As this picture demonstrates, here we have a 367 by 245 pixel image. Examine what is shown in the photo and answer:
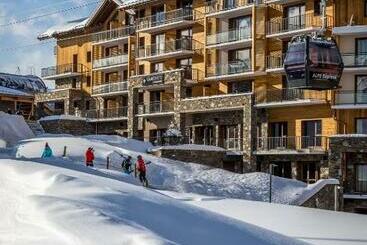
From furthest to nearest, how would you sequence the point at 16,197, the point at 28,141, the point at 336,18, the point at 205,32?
1. the point at 205,32
2. the point at 336,18
3. the point at 28,141
4. the point at 16,197

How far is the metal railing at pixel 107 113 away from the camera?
176 feet

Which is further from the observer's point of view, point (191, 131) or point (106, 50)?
point (106, 50)

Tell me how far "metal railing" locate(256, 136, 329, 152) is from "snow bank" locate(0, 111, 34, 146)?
15.2 m

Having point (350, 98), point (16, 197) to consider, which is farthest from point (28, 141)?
point (16, 197)

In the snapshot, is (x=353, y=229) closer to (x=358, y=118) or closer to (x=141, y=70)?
(x=358, y=118)

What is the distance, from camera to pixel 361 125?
1592 inches

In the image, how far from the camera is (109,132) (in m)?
55.1

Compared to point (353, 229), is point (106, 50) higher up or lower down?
higher up

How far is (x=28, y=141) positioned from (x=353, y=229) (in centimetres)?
2731

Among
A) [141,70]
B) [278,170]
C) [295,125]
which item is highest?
[141,70]

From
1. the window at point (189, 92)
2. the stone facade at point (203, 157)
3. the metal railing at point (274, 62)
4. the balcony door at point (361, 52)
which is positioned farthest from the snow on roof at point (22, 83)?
the balcony door at point (361, 52)

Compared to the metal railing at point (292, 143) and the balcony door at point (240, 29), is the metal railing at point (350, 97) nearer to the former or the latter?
the metal railing at point (292, 143)

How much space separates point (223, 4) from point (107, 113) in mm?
14406

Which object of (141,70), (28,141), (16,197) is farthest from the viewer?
(141,70)
